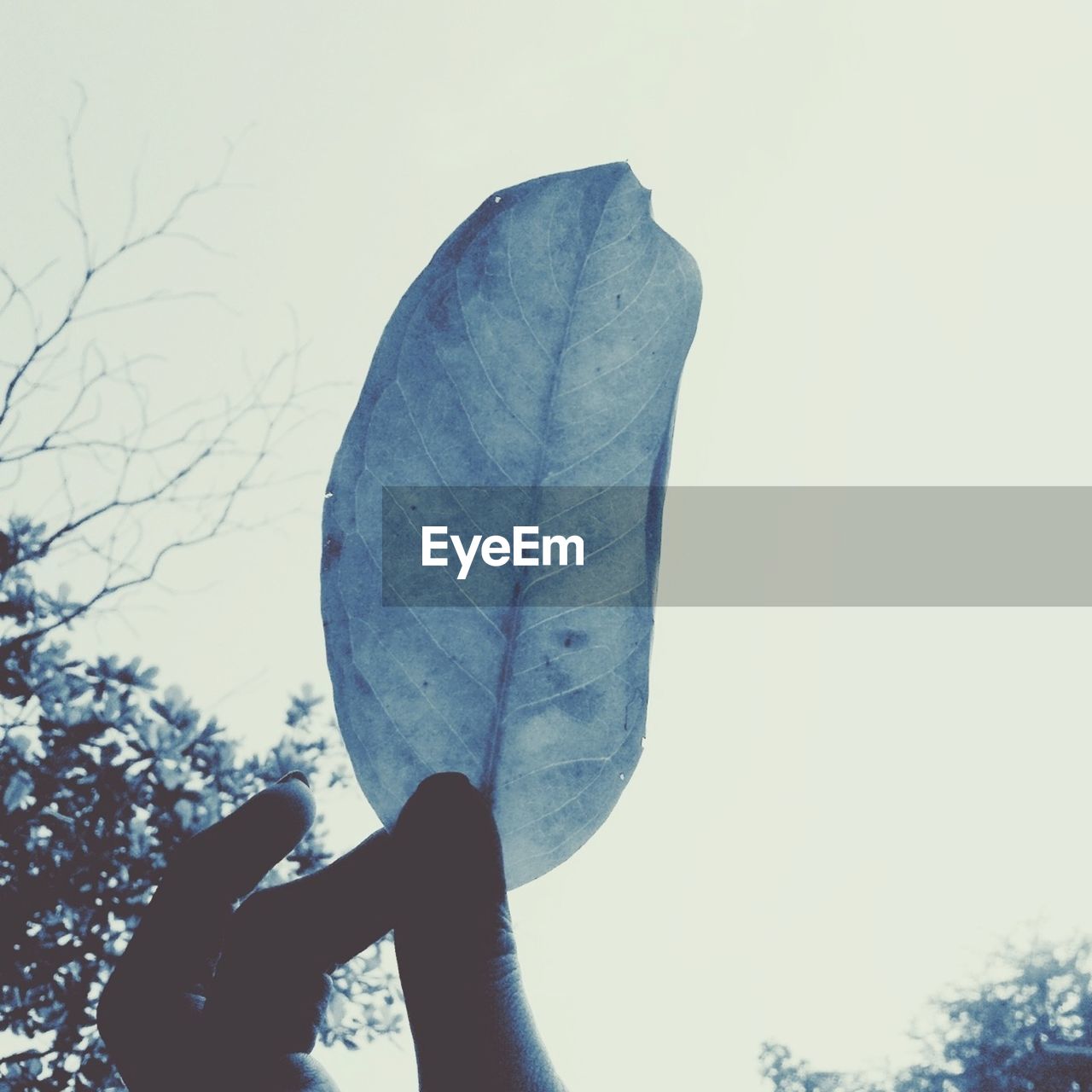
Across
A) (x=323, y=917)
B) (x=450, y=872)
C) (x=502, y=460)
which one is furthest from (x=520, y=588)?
(x=323, y=917)

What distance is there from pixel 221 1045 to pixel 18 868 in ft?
8.35

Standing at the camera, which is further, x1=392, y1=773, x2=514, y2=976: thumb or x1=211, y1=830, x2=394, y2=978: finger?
x1=211, y1=830, x2=394, y2=978: finger

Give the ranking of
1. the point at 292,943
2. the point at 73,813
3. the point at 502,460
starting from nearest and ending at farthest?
the point at 502,460 → the point at 292,943 → the point at 73,813

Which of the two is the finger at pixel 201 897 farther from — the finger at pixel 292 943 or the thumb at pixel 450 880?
the thumb at pixel 450 880

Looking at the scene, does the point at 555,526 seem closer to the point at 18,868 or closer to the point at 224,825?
the point at 224,825

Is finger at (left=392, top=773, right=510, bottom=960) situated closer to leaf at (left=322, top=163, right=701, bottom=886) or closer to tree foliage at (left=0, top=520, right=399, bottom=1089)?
leaf at (left=322, top=163, right=701, bottom=886)

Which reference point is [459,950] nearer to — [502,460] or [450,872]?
[450,872]

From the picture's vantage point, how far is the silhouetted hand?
2.11ft

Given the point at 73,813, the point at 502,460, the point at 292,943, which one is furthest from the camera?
the point at 73,813

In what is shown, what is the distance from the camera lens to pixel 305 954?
0.73 meters

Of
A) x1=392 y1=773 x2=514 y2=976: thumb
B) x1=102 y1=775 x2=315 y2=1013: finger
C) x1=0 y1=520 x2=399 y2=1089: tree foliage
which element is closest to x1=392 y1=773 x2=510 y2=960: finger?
x1=392 y1=773 x2=514 y2=976: thumb

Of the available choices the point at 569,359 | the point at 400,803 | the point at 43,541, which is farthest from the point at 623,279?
→ the point at 43,541

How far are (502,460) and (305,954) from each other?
0.45 m

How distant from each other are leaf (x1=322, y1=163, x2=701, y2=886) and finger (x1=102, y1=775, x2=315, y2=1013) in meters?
0.22
